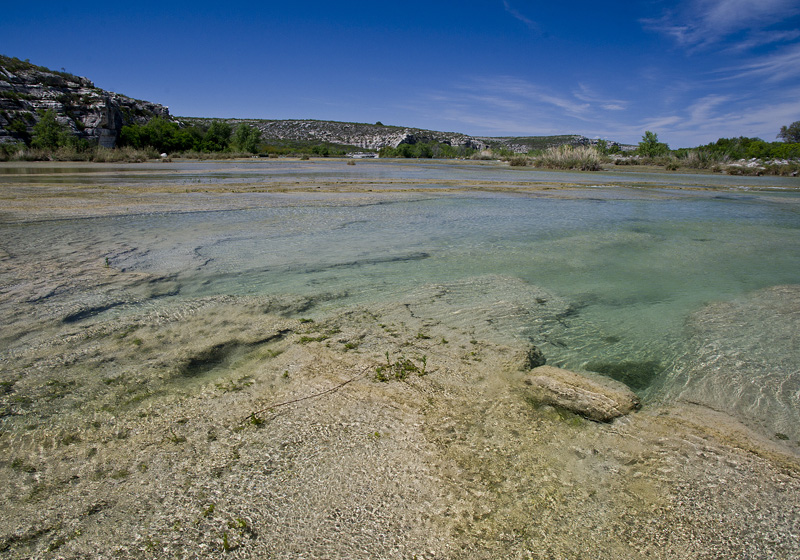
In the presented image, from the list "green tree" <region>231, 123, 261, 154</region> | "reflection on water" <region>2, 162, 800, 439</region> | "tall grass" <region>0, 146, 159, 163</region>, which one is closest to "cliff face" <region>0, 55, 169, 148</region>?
"tall grass" <region>0, 146, 159, 163</region>

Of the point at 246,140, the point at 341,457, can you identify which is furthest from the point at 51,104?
the point at 341,457

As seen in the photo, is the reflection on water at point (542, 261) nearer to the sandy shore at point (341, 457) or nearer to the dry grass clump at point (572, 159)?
the sandy shore at point (341, 457)

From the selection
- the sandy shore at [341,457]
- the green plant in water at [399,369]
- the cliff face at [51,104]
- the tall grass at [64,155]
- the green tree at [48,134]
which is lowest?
the sandy shore at [341,457]

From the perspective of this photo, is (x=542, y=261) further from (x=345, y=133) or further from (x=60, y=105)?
(x=345, y=133)

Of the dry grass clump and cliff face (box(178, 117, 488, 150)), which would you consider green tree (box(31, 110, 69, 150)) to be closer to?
the dry grass clump

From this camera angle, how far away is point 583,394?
2.66 metres

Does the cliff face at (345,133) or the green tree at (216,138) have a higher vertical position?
the cliff face at (345,133)

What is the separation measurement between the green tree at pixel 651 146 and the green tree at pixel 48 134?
59797mm

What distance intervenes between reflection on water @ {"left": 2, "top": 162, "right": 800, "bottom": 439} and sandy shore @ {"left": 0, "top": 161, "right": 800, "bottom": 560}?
69 centimetres

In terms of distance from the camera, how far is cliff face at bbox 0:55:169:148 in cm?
4478

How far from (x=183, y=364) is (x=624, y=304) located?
4.04 metres

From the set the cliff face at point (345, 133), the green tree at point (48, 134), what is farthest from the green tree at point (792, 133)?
the green tree at point (48, 134)

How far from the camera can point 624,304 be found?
4.52 metres

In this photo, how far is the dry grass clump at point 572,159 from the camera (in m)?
35.1
